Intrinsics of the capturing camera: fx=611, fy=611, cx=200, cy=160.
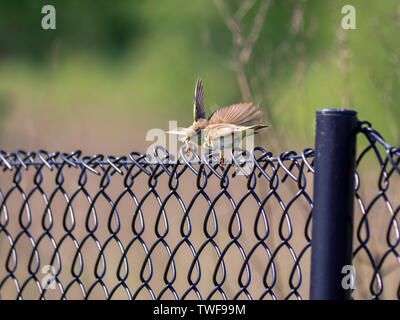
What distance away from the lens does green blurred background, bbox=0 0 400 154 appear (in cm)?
315

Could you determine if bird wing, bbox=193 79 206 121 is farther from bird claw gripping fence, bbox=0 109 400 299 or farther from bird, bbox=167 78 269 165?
bird claw gripping fence, bbox=0 109 400 299

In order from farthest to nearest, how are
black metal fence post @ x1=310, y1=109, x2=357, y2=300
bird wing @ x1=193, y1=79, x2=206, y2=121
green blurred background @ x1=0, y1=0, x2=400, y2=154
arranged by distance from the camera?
green blurred background @ x1=0, y1=0, x2=400, y2=154 < bird wing @ x1=193, y1=79, x2=206, y2=121 < black metal fence post @ x1=310, y1=109, x2=357, y2=300

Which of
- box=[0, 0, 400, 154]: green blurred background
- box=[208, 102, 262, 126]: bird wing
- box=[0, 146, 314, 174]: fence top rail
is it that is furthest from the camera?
box=[0, 0, 400, 154]: green blurred background

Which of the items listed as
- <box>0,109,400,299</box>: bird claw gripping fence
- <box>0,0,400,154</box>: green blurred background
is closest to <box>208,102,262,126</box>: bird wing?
<box>0,109,400,299</box>: bird claw gripping fence

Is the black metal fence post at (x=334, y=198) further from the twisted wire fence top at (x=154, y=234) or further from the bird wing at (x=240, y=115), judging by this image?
the twisted wire fence top at (x=154, y=234)

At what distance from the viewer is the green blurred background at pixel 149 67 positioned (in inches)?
124

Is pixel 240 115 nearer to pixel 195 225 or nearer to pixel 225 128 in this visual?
pixel 225 128

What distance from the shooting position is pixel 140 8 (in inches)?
237

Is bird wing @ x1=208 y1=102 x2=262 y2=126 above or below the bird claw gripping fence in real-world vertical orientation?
above

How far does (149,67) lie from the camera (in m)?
5.57

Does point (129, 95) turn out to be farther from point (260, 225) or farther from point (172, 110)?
point (260, 225)

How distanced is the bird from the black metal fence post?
30 centimetres

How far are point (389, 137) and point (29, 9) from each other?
424cm

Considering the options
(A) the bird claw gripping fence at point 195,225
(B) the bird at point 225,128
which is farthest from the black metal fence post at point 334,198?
(B) the bird at point 225,128
